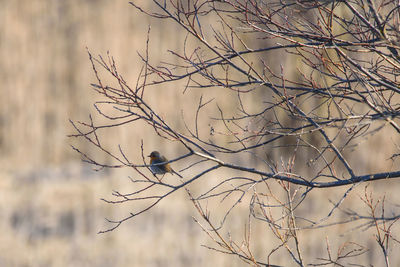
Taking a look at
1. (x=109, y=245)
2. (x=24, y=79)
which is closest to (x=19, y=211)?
(x=109, y=245)

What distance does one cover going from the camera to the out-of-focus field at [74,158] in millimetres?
8750

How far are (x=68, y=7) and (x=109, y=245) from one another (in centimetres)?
346

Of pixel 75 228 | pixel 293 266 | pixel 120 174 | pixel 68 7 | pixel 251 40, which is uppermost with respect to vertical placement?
pixel 68 7

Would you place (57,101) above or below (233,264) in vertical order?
above

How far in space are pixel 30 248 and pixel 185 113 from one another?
291cm

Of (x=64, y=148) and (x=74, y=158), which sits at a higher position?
(x=64, y=148)

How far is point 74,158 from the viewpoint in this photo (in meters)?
8.81

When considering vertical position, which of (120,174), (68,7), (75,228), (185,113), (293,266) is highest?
(68,7)

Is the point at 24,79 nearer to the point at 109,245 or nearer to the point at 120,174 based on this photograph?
the point at 120,174

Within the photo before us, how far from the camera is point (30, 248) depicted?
875 centimetres

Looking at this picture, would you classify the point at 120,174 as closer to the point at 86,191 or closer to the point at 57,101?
the point at 86,191

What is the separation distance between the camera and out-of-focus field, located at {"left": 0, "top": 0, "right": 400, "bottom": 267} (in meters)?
8.75

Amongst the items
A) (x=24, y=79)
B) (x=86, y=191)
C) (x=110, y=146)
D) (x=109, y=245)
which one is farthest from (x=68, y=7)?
(x=109, y=245)

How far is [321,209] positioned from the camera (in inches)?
350
